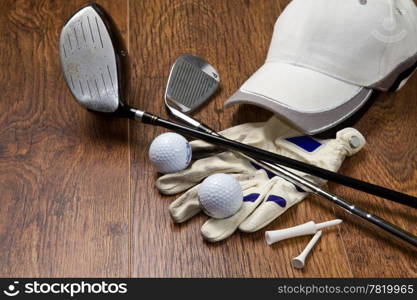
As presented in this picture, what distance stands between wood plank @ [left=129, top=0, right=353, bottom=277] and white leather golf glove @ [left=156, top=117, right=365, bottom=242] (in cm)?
2

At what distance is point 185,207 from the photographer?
924 millimetres

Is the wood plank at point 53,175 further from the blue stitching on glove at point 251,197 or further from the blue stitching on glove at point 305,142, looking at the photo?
the blue stitching on glove at point 305,142

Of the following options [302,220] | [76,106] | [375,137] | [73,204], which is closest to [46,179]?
[73,204]

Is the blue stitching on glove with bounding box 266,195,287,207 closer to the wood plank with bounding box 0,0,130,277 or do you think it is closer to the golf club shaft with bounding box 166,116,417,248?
the golf club shaft with bounding box 166,116,417,248

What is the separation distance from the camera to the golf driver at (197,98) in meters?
0.93

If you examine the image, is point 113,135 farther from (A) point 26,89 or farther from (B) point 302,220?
(B) point 302,220

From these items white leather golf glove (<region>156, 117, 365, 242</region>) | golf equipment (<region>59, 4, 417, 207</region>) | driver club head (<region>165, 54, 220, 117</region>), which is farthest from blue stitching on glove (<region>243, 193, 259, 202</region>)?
driver club head (<region>165, 54, 220, 117</region>)

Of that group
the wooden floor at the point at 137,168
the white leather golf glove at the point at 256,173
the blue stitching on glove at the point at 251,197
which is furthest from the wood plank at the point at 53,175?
the blue stitching on glove at the point at 251,197

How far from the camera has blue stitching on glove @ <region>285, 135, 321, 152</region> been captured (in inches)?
39.9

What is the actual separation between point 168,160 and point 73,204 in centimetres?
19

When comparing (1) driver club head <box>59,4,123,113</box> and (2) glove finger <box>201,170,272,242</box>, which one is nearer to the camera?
(2) glove finger <box>201,170,272,242</box>

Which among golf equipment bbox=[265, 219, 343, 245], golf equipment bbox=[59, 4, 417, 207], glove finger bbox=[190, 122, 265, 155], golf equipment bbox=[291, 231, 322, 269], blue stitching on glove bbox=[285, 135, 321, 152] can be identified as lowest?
golf equipment bbox=[291, 231, 322, 269]

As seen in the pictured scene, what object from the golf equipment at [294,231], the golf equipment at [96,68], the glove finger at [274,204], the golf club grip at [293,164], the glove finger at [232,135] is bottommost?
the golf equipment at [294,231]

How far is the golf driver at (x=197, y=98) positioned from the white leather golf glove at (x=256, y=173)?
0.02 meters
